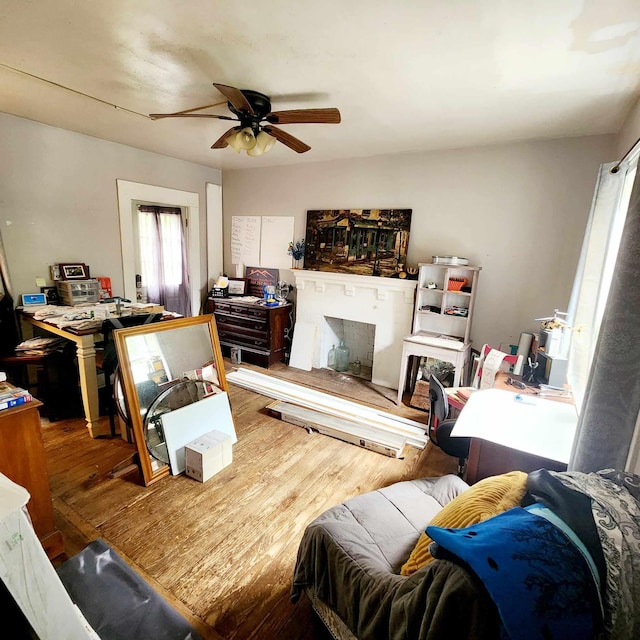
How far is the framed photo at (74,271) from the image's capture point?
132 inches

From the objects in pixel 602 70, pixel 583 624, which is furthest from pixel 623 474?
pixel 602 70

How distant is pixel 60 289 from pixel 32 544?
3.12 m

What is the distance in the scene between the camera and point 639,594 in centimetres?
59

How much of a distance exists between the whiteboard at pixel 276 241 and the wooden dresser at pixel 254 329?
25.2 inches

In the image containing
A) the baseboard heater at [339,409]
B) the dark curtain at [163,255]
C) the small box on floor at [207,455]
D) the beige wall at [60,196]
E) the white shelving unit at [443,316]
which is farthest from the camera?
the dark curtain at [163,255]

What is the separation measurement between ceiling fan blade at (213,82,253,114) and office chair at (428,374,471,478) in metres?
2.08

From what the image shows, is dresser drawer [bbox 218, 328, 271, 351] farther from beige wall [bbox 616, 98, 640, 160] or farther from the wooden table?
beige wall [bbox 616, 98, 640, 160]

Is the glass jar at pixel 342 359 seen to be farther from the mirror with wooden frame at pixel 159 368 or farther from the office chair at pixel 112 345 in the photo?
the office chair at pixel 112 345

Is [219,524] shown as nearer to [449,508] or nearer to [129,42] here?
[449,508]

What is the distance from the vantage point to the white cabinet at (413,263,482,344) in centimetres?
317

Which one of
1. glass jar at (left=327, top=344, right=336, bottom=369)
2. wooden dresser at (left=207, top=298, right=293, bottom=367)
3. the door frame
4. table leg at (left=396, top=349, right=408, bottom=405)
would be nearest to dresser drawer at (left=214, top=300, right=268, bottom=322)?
wooden dresser at (left=207, top=298, right=293, bottom=367)

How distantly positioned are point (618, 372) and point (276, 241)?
4.03m

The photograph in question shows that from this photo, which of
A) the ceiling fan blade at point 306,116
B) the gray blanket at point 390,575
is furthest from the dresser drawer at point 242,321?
Answer: the gray blanket at point 390,575

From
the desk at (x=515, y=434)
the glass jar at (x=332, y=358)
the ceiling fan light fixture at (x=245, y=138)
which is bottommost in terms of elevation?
the glass jar at (x=332, y=358)
